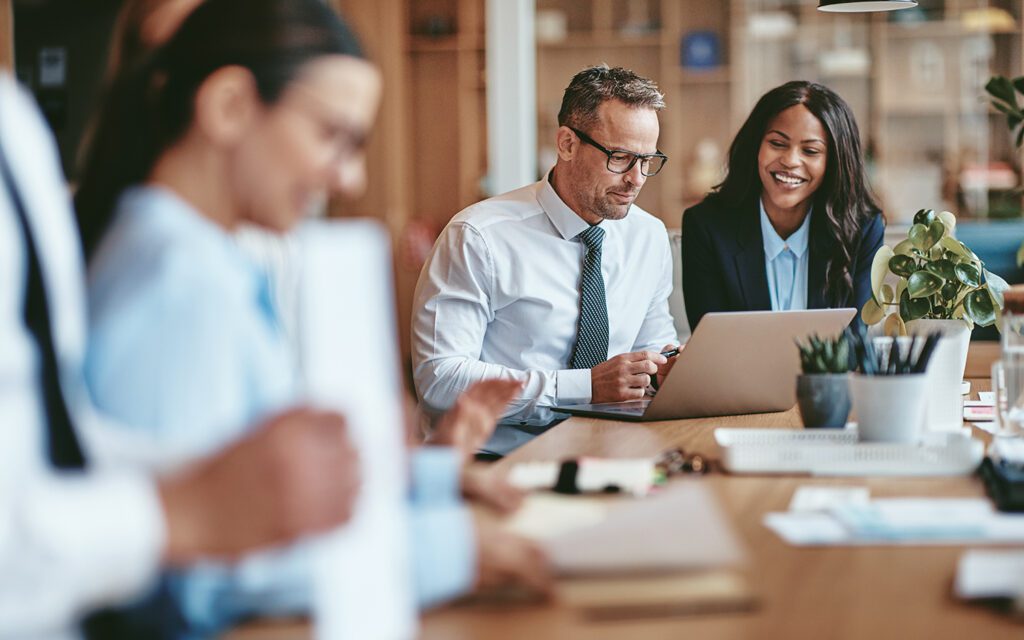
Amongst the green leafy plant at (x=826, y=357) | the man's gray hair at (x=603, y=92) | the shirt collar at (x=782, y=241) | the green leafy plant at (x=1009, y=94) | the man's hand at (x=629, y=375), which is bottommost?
the man's hand at (x=629, y=375)

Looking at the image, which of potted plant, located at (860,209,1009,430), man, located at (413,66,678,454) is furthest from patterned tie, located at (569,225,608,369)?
potted plant, located at (860,209,1009,430)

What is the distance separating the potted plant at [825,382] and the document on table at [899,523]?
16.2 inches

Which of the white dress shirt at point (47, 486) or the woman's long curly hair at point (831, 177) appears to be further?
the woman's long curly hair at point (831, 177)

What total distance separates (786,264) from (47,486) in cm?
241

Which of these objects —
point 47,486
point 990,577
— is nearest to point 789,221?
point 990,577

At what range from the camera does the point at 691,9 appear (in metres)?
7.33

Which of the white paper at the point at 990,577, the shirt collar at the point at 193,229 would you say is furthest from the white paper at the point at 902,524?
the shirt collar at the point at 193,229

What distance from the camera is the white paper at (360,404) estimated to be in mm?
756

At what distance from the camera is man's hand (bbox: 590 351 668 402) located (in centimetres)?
223

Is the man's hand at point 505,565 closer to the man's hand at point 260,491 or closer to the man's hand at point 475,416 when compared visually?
the man's hand at point 260,491

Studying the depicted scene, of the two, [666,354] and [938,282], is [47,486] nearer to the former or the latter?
[938,282]

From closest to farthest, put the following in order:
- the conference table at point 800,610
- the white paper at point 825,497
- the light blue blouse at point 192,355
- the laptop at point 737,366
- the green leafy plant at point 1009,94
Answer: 1. the light blue blouse at point 192,355
2. the conference table at point 800,610
3. the white paper at point 825,497
4. the laptop at point 737,366
5. the green leafy plant at point 1009,94

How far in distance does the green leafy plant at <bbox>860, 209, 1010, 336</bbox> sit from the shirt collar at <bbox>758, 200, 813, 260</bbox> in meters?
0.86

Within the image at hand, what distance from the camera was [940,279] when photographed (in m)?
1.96
